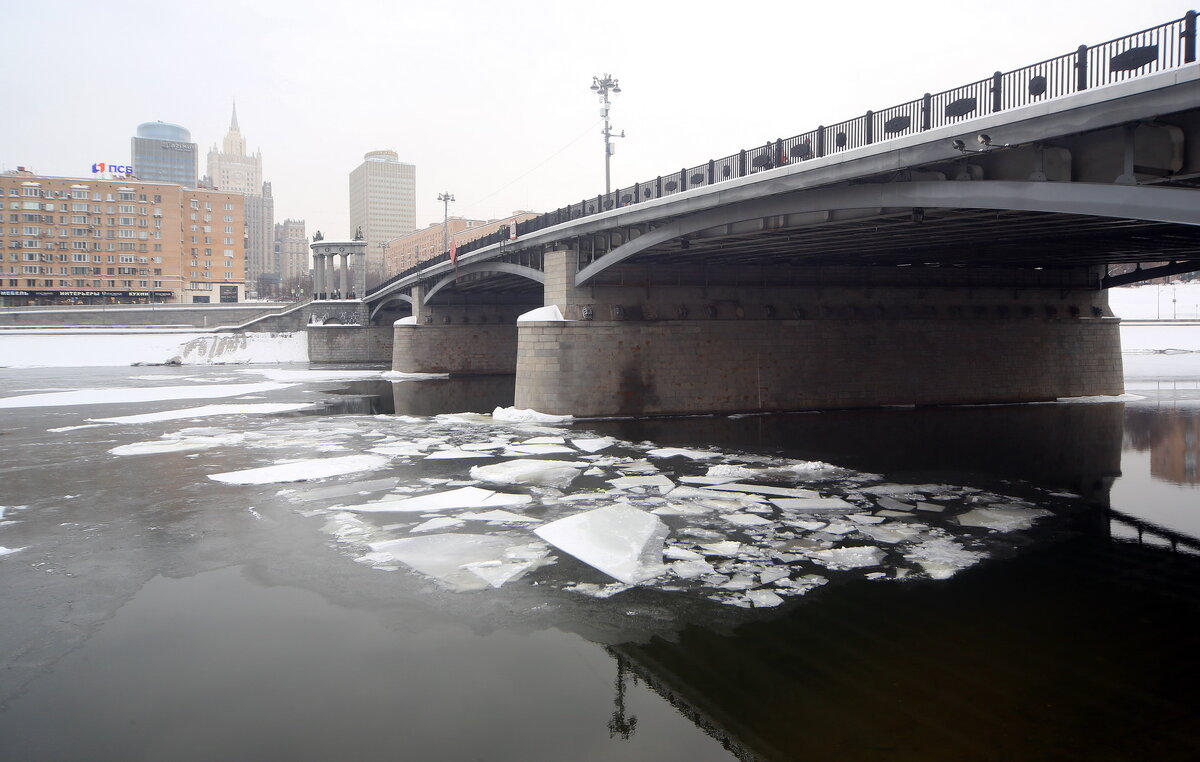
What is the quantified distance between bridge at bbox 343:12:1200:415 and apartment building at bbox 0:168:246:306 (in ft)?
220

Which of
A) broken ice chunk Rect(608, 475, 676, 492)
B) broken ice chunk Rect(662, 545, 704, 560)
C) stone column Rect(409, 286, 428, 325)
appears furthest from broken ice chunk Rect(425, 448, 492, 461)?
stone column Rect(409, 286, 428, 325)

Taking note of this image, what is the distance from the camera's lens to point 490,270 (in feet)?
113

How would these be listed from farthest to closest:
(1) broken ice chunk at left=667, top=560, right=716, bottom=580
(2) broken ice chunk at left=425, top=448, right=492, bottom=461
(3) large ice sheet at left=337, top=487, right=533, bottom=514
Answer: (2) broken ice chunk at left=425, top=448, right=492, bottom=461, (3) large ice sheet at left=337, top=487, right=533, bottom=514, (1) broken ice chunk at left=667, top=560, right=716, bottom=580

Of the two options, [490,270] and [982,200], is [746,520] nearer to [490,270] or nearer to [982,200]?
[982,200]

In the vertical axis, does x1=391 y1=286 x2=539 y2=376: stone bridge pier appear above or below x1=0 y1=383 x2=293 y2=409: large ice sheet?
above

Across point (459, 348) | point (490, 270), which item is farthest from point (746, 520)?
point (459, 348)

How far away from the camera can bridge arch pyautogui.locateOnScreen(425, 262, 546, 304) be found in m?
29.6

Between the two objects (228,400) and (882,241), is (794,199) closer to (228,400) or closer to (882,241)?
(882,241)

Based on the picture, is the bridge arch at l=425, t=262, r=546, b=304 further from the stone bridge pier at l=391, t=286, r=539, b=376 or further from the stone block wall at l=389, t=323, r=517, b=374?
the stone block wall at l=389, t=323, r=517, b=374

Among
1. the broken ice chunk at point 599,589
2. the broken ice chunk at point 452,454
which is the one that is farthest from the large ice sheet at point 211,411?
the broken ice chunk at point 599,589

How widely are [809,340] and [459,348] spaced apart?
25247 mm

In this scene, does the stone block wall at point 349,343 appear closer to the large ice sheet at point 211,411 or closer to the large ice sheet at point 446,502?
the large ice sheet at point 211,411

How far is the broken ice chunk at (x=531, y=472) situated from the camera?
15.6 metres

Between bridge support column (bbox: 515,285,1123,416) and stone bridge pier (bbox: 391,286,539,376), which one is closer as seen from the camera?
bridge support column (bbox: 515,285,1123,416)
